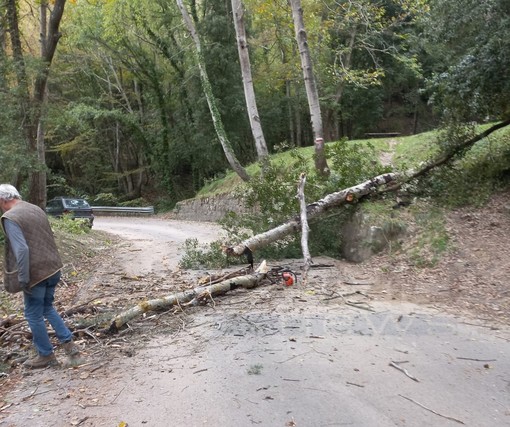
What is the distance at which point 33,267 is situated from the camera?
5.15 m

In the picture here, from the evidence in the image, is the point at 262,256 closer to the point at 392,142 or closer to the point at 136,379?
the point at 136,379

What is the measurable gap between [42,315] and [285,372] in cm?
276

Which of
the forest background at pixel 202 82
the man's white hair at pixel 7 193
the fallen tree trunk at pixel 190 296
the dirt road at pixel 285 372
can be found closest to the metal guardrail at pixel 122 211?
the forest background at pixel 202 82

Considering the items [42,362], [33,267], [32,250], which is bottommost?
[42,362]

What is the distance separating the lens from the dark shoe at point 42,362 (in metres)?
5.29

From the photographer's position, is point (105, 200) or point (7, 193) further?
point (105, 200)

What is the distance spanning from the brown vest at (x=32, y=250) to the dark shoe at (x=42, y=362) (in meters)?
0.83

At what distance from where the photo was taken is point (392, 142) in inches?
743

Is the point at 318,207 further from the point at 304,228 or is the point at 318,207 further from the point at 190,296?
the point at 190,296

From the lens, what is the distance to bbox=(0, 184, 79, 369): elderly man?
5.07m

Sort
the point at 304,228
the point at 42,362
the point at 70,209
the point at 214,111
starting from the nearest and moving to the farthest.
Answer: the point at 42,362 < the point at 304,228 < the point at 214,111 < the point at 70,209

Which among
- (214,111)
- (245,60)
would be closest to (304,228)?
(245,60)

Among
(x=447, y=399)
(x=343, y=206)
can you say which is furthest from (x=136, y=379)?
(x=343, y=206)

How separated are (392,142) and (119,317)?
49.8 feet
